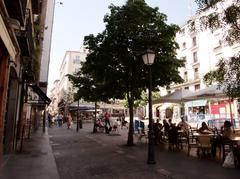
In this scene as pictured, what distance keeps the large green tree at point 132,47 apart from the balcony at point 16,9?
594 centimetres

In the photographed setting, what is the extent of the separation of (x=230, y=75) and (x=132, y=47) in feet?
20.0

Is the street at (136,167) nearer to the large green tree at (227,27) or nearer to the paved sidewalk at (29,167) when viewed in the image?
the paved sidewalk at (29,167)

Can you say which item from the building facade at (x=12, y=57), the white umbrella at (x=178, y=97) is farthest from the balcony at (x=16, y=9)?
the white umbrella at (x=178, y=97)

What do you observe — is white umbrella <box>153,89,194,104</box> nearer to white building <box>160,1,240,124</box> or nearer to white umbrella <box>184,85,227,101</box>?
white umbrella <box>184,85,227,101</box>

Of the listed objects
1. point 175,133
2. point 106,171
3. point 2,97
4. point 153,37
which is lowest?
point 106,171

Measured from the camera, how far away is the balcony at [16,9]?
6625 mm

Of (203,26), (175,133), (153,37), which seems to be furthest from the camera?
(153,37)

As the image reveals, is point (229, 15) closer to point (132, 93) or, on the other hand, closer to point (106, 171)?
point (106, 171)

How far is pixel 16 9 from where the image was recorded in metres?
6.91

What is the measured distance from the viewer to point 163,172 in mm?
7258

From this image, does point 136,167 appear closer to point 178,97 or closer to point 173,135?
point 173,135

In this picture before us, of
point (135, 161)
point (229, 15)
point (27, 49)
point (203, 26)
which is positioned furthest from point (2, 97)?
point (229, 15)

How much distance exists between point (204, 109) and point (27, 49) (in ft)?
99.5

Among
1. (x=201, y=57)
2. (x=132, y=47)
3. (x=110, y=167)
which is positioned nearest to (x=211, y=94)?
(x=132, y=47)
